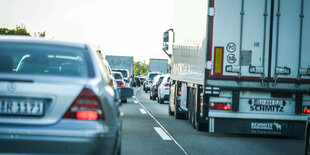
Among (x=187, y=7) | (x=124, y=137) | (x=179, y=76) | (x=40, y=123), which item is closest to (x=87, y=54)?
(x=40, y=123)

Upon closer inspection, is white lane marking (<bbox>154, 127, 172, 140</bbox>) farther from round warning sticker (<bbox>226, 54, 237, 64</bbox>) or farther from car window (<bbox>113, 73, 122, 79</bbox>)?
car window (<bbox>113, 73, 122, 79</bbox>)

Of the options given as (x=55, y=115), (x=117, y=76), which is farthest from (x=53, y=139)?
(x=117, y=76)

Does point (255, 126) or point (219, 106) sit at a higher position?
point (219, 106)

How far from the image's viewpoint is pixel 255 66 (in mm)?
10742

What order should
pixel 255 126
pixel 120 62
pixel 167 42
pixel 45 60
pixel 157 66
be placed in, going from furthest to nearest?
pixel 157 66, pixel 120 62, pixel 167 42, pixel 255 126, pixel 45 60

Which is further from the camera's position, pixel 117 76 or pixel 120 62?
pixel 120 62

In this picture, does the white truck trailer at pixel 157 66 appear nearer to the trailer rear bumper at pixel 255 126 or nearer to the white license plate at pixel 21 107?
the trailer rear bumper at pixel 255 126

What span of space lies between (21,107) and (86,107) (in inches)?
20.7

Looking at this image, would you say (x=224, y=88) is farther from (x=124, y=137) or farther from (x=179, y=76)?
(x=179, y=76)

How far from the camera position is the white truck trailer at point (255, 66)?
1064 centimetres

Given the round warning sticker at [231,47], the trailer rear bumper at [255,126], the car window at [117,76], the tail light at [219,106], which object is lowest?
the trailer rear bumper at [255,126]

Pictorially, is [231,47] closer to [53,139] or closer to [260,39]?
[260,39]

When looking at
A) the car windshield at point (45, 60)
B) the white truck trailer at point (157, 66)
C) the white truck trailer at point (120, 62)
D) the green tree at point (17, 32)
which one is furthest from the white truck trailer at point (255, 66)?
the green tree at point (17, 32)

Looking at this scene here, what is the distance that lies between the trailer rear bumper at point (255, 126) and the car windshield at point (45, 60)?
18.0 feet
